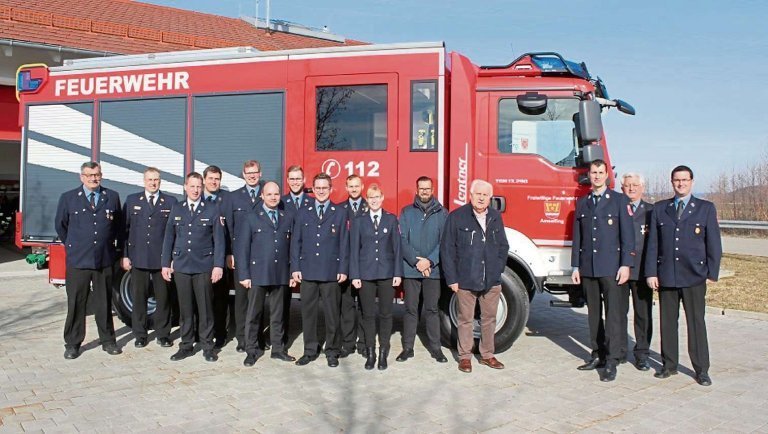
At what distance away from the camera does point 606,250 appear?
519cm

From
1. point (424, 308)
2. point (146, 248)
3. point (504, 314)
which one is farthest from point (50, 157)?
point (504, 314)

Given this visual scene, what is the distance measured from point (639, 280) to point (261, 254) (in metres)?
3.49

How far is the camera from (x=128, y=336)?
657cm

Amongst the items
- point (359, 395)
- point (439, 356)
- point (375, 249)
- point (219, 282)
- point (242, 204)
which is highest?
point (242, 204)

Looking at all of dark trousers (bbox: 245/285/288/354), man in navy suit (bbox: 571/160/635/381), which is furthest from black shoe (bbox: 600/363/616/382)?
dark trousers (bbox: 245/285/288/354)

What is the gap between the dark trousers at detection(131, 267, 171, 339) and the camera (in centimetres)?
607

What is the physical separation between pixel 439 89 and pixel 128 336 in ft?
14.1

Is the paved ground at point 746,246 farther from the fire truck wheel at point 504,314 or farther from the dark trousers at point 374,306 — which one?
the dark trousers at point 374,306

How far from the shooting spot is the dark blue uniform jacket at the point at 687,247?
5043 mm

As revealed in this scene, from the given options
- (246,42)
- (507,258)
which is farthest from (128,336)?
(246,42)

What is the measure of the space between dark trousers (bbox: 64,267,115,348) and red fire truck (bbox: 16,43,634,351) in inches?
47.0

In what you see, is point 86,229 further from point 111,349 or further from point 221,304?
point 221,304

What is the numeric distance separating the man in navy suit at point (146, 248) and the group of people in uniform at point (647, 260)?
Answer: 4009mm

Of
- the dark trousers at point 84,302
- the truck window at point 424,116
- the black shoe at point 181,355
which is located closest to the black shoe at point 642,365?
the truck window at point 424,116
